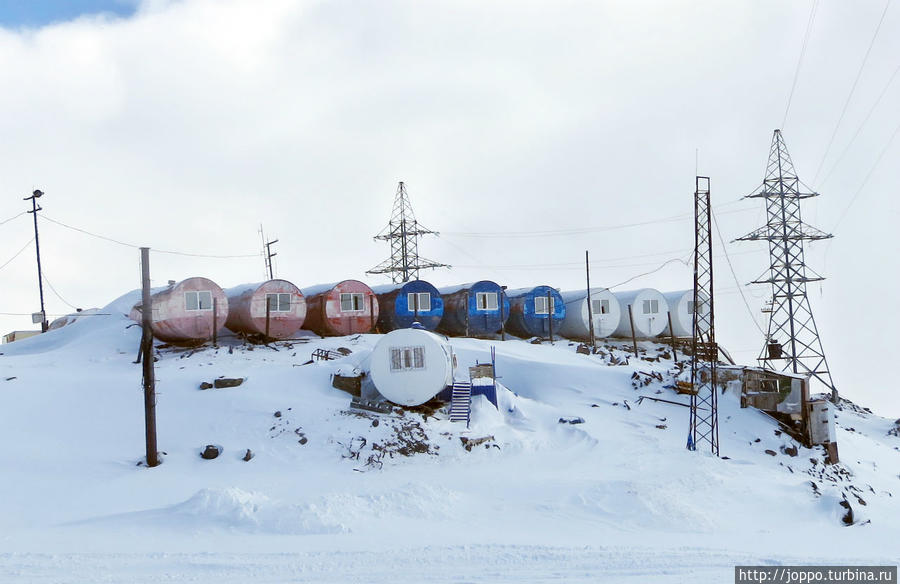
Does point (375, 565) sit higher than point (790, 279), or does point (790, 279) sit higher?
point (790, 279)

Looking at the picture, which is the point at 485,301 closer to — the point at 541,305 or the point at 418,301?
the point at 541,305

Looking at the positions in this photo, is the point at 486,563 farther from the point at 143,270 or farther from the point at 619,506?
the point at 143,270

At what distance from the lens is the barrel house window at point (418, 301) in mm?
43341

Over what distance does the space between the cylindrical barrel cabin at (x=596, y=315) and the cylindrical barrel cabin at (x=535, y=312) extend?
4.31 feet

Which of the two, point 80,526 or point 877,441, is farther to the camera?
point 877,441

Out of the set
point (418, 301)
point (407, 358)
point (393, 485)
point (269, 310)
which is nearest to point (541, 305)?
point (418, 301)

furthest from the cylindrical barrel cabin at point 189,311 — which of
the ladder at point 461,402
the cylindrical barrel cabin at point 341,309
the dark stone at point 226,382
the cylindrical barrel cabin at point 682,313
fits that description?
the cylindrical barrel cabin at point 682,313

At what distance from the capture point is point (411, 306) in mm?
43344

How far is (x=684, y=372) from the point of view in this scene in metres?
33.6

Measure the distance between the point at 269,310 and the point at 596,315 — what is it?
830 inches

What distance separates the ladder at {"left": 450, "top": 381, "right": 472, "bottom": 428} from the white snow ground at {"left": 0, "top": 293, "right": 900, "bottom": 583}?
51 cm

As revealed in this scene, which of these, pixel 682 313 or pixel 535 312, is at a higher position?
pixel 535 312

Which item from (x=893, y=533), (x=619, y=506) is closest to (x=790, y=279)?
(x=893, y=533)

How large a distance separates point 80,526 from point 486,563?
9.68 meters
